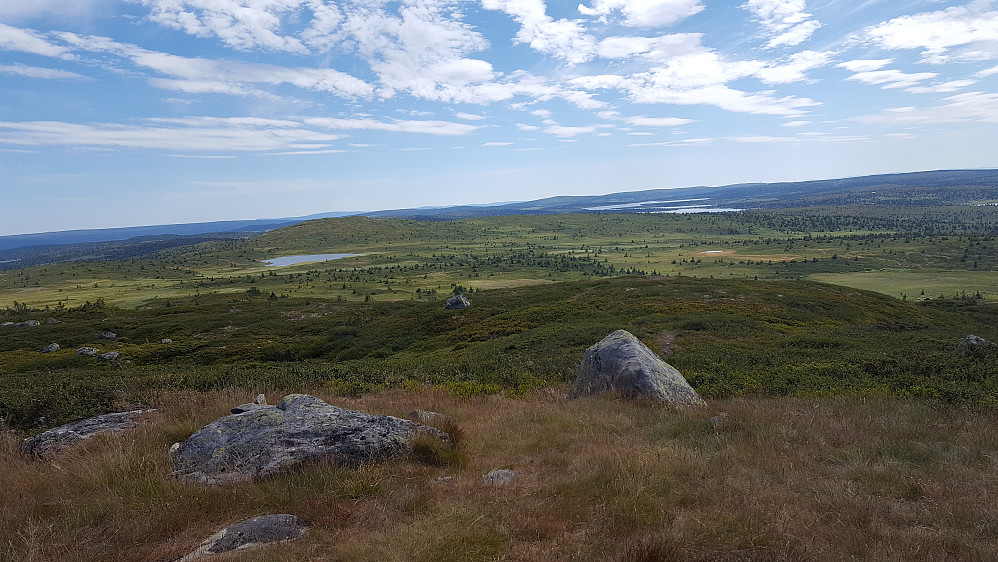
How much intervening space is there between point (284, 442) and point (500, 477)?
11.8ft

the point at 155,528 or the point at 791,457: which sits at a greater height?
the point at 155,528

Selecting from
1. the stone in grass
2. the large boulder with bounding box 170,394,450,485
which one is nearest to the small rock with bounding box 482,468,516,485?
the large boulder with bounding box 170,394,450,485

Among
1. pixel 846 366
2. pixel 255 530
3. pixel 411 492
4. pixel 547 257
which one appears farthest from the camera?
pixel 547 257

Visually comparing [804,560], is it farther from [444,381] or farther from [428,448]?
[444,381]

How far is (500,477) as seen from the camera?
289 inches

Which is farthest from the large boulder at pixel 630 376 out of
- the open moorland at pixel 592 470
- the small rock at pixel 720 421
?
the small rock at pixel 720 421

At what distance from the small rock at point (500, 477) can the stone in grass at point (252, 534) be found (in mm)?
2631

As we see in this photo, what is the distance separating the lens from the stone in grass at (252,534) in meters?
5.41

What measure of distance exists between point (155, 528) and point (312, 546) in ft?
7.47

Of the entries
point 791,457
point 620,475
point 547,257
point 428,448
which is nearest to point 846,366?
point 791,457

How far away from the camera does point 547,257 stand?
176 meters

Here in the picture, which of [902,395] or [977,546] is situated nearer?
[977,546]

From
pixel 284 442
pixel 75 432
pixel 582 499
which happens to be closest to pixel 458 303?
Result: pixel 75 432

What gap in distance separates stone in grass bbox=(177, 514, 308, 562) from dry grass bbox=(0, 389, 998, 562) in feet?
0.71
